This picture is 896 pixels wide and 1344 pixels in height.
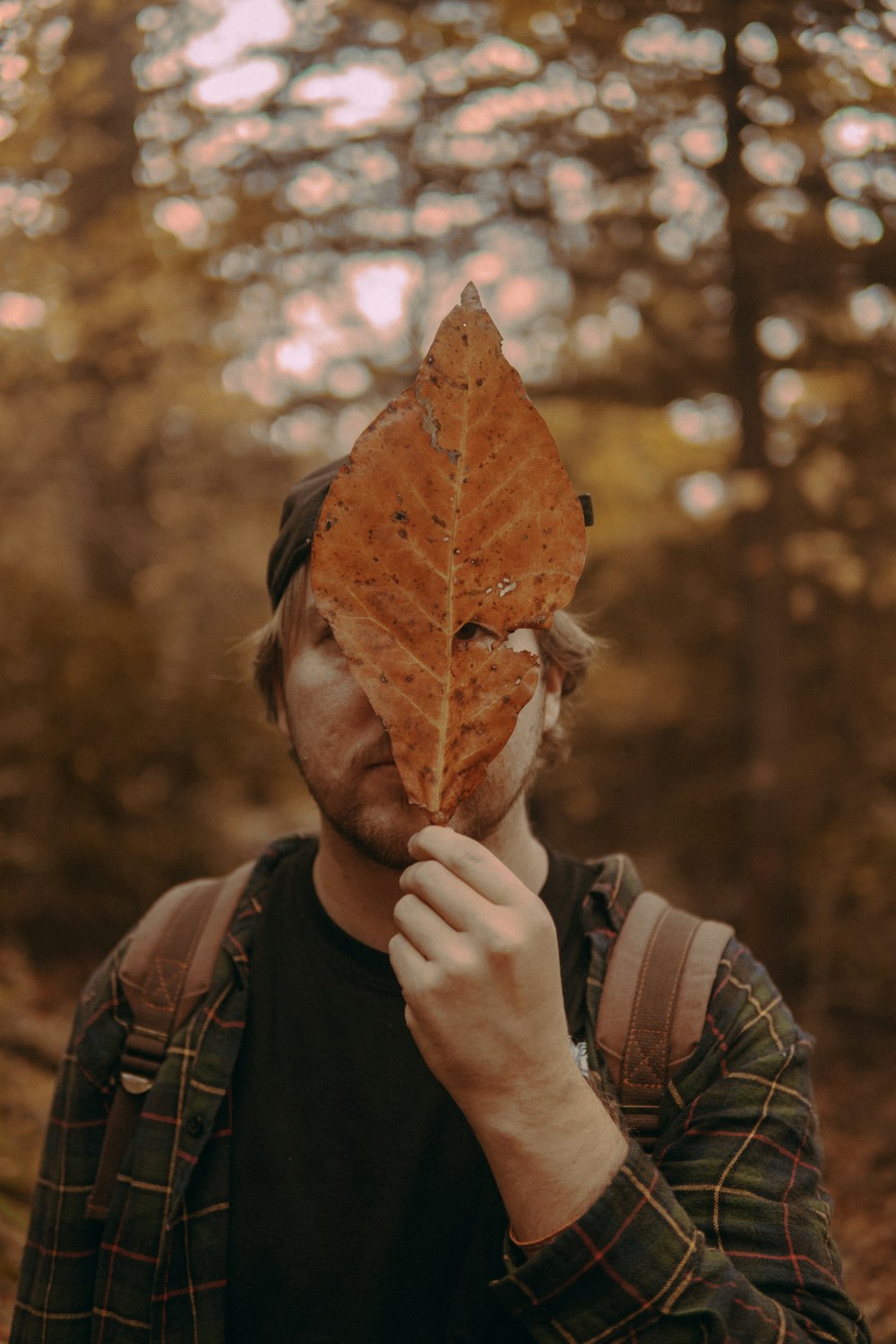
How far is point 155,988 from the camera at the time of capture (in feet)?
5.99

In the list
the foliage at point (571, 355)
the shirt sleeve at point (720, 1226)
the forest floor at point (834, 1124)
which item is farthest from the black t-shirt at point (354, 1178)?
the foliage at point (571, 355)

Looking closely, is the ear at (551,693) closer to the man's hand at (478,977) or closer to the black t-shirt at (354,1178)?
the black t-shirt at (354,1178)

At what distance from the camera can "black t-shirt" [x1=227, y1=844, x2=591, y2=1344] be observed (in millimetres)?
1572

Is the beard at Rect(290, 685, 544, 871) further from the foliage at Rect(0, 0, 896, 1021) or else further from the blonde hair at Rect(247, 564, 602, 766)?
the foliage at Rect(0, 0, 896, 1021)

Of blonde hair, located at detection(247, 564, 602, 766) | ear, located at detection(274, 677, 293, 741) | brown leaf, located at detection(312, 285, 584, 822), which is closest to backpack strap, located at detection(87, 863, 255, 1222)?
ear, located at detection(274, 677, 293, 741)

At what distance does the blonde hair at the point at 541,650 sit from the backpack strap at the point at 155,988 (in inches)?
19.8

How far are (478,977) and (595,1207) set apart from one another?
1.13ft

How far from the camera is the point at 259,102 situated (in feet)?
15.4

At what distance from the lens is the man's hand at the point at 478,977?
1172mm

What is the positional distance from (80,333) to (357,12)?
2172 millimetres

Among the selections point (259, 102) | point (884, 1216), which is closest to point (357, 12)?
point (259, 102)

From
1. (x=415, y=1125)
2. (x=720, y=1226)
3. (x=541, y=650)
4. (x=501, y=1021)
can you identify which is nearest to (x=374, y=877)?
(x=415, y=1125)

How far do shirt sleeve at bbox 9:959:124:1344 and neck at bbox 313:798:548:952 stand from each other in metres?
0.46

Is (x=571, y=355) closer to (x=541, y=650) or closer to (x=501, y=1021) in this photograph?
(x=541, y=650)
